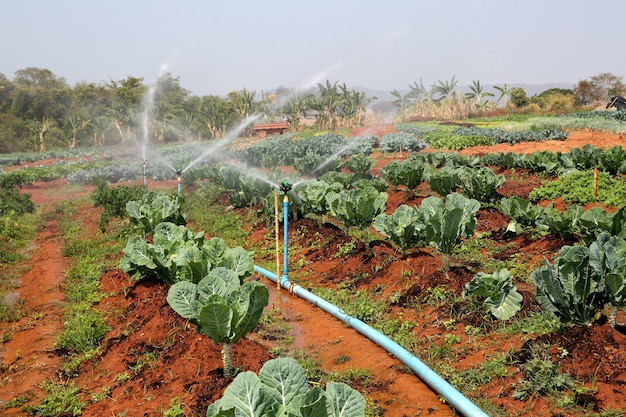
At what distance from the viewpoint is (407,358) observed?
493 cm

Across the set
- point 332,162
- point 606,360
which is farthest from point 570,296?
point 332,162

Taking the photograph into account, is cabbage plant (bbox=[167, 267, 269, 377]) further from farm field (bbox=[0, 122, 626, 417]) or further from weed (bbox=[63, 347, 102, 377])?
weed (bbox=[63, 347, 102, 377])

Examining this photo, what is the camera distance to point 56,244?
1213 centimetres

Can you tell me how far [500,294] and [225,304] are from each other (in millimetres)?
2912

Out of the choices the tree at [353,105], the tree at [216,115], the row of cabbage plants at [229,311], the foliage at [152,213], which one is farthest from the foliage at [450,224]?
the tree at [216,115]

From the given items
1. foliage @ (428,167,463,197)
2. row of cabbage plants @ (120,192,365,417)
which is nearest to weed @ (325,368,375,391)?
row of cabbage plants @ (120,192,365,417)

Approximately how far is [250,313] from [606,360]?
114 inches

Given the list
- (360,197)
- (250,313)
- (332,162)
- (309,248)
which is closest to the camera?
(250,313)

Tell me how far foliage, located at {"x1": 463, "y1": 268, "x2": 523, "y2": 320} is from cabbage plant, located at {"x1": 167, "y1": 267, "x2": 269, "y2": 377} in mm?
2367

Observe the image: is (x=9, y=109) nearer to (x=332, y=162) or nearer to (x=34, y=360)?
(x=332, y=162)

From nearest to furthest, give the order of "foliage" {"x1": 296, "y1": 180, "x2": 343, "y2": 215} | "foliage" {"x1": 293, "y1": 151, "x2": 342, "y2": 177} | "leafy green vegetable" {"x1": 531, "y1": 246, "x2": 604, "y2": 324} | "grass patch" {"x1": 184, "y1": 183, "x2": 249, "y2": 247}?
"leafy green vegetable" {"x1": 531, "y1": 246, "x2": 604, "y2": 324}, "foliage" {"x1": 296, "y1": 180, "x2": 343, "y2": 215}, "grass patch" {"x1": 184, "y1": 183, "x2": 249, "y2": 247}, "foliage" {"x1": 293, "y1": 151, "x2": 342, "y2": 177}

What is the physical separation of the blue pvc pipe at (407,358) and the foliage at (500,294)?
1.06 meters

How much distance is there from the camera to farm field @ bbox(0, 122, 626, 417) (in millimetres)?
4281

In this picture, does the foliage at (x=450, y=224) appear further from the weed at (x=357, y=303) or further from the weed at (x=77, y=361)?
the weed at (x=77, y=361)
